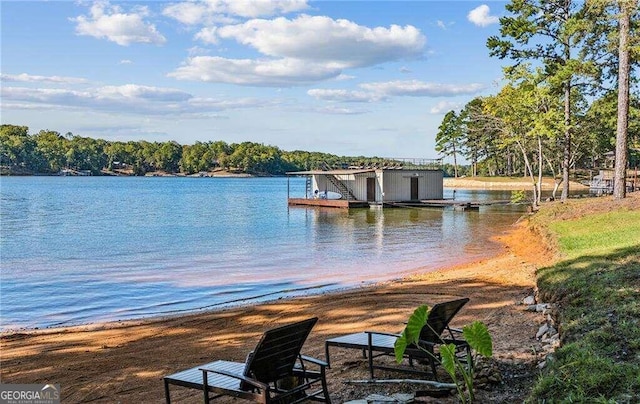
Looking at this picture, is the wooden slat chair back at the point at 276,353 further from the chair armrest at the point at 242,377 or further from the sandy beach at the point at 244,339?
the sandy beach at the point at 244,339

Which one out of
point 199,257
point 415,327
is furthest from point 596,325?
point 199,257

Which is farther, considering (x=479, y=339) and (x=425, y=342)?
(x=425, y=342)

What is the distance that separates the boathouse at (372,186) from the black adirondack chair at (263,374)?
4309 centimetres

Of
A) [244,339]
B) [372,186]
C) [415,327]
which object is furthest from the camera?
[372,186]

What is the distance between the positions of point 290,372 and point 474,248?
1875cm

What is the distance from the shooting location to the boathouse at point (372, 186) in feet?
162

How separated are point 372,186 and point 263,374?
4603cm

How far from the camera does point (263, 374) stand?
5.01 m

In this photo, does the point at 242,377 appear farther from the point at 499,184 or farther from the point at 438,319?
the point at 499,184

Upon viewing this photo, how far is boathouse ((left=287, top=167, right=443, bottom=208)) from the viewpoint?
49.5 m

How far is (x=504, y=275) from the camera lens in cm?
1374

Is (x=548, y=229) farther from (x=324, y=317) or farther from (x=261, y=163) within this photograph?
(x=261, y=163)

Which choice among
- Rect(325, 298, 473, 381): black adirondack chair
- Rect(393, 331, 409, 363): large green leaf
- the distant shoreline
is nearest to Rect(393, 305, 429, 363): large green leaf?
Rect(393, 331, 409, 363): large green leaf

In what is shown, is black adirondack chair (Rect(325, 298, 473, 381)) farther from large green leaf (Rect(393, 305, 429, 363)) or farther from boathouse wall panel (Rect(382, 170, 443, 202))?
boathouse wall panel (Rect(382, 170, 443, 202))
